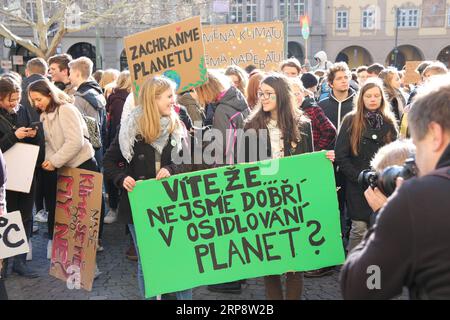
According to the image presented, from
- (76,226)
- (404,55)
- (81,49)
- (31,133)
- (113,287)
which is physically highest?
(31,133)

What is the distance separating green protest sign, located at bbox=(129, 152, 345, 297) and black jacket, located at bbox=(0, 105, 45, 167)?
5.07 ft

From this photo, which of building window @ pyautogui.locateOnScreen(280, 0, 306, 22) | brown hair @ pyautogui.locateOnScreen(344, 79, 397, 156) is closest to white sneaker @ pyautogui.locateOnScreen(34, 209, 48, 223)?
brown hair @ pyautogui.locateOnScreen(344, 79, 397, 156)

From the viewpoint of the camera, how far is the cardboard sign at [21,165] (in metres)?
4.20

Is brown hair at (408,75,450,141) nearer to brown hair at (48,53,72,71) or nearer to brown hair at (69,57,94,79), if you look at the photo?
brown hair at (69,57,94,79)

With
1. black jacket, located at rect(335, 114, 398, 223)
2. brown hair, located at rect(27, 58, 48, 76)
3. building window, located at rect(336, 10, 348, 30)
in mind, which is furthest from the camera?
building window, located at rect(336, 10, 348, 30)

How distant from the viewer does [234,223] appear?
330cm

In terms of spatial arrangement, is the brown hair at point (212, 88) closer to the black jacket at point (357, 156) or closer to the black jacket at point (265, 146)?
the black jacket at point (265, 146)

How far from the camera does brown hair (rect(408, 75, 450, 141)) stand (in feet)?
5.08

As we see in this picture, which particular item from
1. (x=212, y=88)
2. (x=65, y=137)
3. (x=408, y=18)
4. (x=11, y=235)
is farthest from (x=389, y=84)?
(x=408, y=18)

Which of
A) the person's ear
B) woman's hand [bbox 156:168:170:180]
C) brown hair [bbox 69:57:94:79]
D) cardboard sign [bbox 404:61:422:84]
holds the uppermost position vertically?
the person's ear

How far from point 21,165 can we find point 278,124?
2.21m

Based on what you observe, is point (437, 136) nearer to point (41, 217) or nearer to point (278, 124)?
point (278, 124)

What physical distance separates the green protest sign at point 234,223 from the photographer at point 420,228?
65.4 inches

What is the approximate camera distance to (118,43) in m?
35.8
